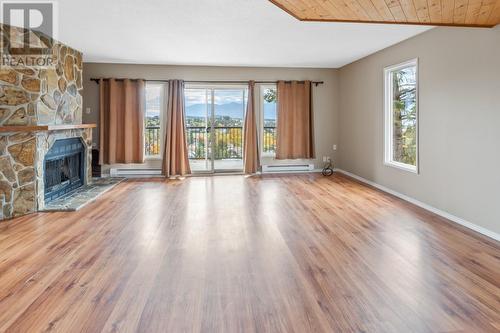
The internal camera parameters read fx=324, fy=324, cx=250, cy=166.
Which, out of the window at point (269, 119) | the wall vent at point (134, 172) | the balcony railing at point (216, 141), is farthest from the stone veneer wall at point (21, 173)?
the window at point (269, 119)

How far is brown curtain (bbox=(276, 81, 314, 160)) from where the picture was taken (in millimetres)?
7379

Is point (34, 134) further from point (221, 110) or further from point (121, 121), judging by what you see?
point (221, 110)

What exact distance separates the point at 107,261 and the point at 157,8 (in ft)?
8.98

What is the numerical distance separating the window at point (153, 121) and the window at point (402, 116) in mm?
4639

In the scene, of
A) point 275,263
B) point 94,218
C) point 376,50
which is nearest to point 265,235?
point 275,263

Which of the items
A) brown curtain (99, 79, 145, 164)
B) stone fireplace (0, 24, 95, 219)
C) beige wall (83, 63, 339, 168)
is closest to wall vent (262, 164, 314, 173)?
beige wall (83, 63, 339, 168)

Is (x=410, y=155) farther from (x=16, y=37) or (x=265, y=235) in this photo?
(x=16, y=37)

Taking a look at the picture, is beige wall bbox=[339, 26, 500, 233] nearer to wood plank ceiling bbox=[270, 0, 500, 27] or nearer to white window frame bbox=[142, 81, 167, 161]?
wood plank ceiling bbox=[270, 0, 500, 27]

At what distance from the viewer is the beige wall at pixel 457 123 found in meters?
3.41

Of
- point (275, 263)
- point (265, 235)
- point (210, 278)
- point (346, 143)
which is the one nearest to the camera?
point (210, 278)

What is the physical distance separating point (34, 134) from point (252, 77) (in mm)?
4505

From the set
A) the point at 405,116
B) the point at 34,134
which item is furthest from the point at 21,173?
the point at 405,116

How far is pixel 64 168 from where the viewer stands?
531 centimetres

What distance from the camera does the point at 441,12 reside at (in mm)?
3037
